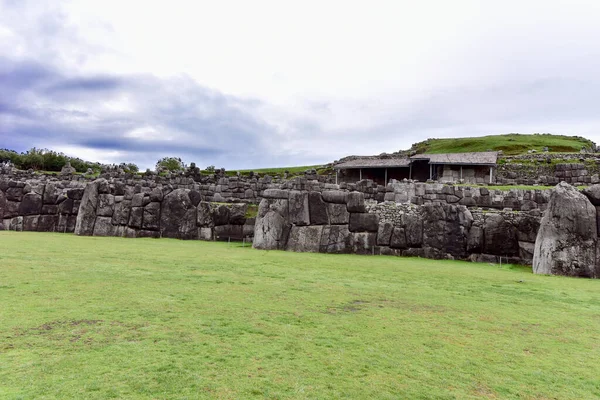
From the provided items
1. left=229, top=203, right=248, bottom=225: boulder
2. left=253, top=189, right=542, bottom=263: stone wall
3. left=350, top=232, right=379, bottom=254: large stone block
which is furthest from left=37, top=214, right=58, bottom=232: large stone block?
left=350, top=232, right=379, bottom=254: large stone block

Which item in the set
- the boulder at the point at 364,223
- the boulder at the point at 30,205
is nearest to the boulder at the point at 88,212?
the boulder at the point at 30,205

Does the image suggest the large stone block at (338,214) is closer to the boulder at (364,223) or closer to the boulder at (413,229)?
the boulder at (364,223)

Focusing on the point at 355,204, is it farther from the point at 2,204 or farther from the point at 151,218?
the point at 2,204

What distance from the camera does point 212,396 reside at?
340 cm

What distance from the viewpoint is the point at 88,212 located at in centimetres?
1825

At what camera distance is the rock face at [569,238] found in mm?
11750

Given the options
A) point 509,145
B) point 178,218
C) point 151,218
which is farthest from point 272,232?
point 509,145

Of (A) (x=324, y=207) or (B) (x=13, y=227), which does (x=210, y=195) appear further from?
(A) (x=324, y=207)

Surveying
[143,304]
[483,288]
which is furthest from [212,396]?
[483,288]

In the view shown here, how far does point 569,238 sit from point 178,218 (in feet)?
50.2

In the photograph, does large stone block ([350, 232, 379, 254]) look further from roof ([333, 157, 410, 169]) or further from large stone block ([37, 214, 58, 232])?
roof ([333, 157, 410, 169])

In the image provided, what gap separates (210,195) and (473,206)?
16.6 metres

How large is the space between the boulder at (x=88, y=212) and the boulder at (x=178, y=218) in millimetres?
3234

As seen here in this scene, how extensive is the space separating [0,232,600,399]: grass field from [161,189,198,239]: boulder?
844 cm
